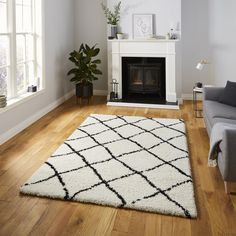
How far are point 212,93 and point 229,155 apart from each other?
203 centimetres

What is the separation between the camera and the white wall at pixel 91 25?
6.69m

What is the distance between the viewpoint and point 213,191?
283 centimetres

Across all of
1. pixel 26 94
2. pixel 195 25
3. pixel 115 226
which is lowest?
pixel 115 226

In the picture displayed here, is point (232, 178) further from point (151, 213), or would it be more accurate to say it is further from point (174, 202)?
point (151, 213)

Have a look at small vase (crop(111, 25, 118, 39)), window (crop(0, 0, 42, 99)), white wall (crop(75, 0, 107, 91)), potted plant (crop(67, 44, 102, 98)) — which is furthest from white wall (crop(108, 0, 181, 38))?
window (crop(0, 0, 42, 99))

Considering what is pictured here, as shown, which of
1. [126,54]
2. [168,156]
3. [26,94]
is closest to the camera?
[168,156]

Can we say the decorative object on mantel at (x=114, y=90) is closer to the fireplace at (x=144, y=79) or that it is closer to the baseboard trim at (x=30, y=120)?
the fireplace at (x=144, y=79)

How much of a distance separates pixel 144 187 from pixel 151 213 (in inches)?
15.0

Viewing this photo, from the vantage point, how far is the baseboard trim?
409 cm

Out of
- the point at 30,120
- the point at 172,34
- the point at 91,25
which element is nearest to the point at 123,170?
the point at 30,120

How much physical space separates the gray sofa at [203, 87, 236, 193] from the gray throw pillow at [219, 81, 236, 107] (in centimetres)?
8

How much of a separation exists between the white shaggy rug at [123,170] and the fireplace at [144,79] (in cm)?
184

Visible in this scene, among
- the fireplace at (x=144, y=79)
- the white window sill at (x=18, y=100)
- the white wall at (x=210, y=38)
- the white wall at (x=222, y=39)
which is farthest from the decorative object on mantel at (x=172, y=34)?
the white window sill at (x=18, y=100)

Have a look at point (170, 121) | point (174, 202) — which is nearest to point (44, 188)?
point (174, 202)
